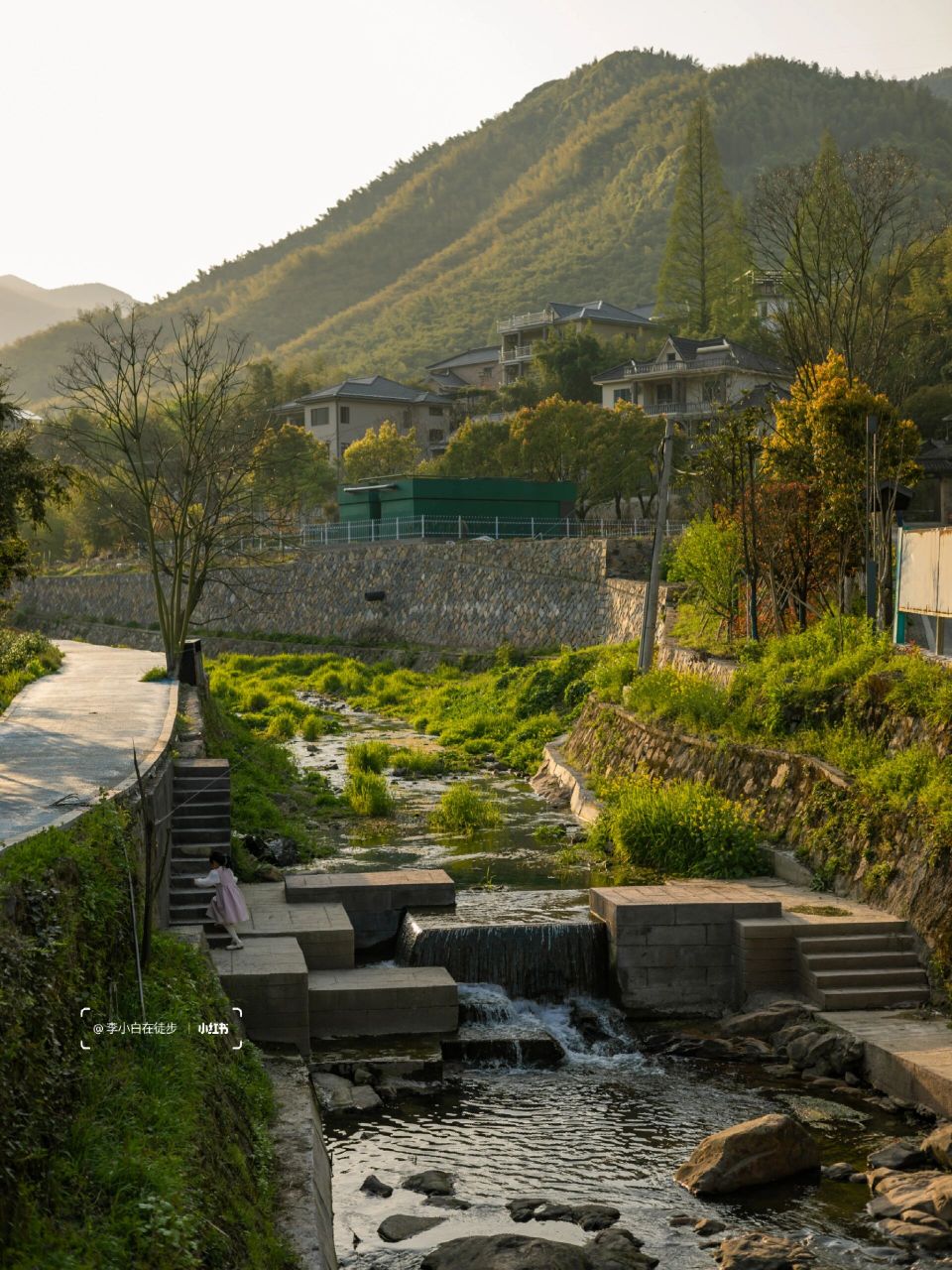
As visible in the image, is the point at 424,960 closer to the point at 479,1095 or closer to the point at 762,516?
the point at 479,1095

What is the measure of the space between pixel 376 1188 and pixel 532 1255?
7.30ft

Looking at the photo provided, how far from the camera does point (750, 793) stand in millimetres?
23484

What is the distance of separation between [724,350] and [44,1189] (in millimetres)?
69433

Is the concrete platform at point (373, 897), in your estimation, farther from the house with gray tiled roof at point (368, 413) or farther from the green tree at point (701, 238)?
the green tree at point (701, 238)

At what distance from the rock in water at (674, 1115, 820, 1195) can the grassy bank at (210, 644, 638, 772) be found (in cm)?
2041

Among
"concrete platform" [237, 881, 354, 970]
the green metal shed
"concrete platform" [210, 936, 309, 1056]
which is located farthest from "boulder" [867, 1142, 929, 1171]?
the green metal shed

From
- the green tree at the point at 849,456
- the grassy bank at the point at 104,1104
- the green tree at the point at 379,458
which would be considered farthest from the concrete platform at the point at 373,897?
the green tree at the point at 379,458

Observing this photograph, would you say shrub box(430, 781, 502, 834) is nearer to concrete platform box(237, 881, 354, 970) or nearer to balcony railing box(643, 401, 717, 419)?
concrete platform box(237, 881, 354, 970)

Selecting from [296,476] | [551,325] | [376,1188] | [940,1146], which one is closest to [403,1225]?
[376,1188]

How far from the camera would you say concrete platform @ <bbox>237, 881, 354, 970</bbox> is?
18.2 meters

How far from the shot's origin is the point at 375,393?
9125cm

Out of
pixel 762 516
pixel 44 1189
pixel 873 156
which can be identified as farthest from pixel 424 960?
pixel 873 156

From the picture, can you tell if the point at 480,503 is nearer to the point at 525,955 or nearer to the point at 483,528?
the point at 483,528

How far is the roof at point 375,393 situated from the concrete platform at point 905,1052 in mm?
75710
